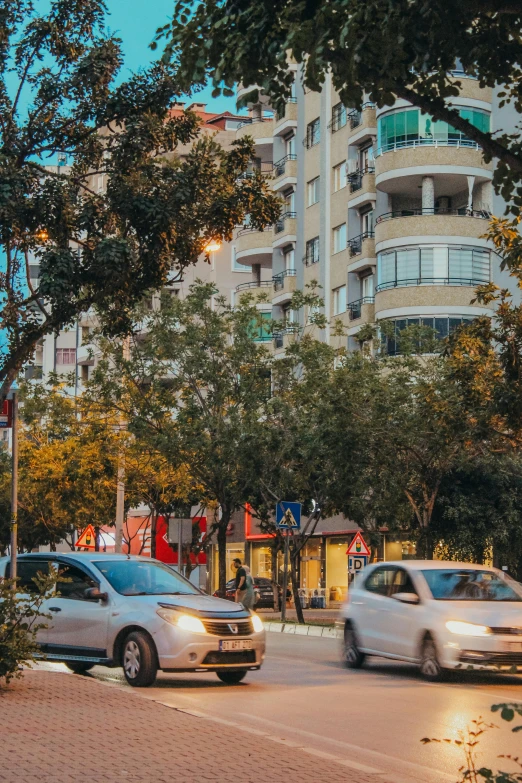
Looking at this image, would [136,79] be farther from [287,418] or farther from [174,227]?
[287,418]

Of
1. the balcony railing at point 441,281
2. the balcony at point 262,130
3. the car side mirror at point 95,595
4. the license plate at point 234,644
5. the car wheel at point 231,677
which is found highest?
the balcony at point 262,130

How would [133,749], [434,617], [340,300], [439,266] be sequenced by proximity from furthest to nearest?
1. [340,300]
2. [439,266]
3. [434,617]
4. [133,749]

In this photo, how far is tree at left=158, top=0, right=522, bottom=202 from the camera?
7.73 meters

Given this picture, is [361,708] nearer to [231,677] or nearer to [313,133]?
[231,677]

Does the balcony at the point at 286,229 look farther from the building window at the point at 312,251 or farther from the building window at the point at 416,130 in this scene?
the building window at the point at 416,130

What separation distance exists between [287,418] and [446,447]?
607 cm

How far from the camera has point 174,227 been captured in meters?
16.5

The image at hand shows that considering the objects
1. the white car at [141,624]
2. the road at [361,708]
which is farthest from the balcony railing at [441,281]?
the white car at [141,624]

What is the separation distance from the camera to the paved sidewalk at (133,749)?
8.34 metres

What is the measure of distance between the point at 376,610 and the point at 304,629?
40.9 ft

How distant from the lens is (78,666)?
1716cm

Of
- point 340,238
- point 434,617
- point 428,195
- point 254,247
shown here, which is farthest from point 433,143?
point 434,617

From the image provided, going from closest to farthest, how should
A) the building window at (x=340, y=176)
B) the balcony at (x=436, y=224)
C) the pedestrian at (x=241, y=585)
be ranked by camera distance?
1. the pedestrian at (x=241, y=585)
2. the balcony at (x=436, y=224)
3. the building window at (x=340, y=176)

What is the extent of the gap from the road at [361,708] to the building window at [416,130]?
3242cm
